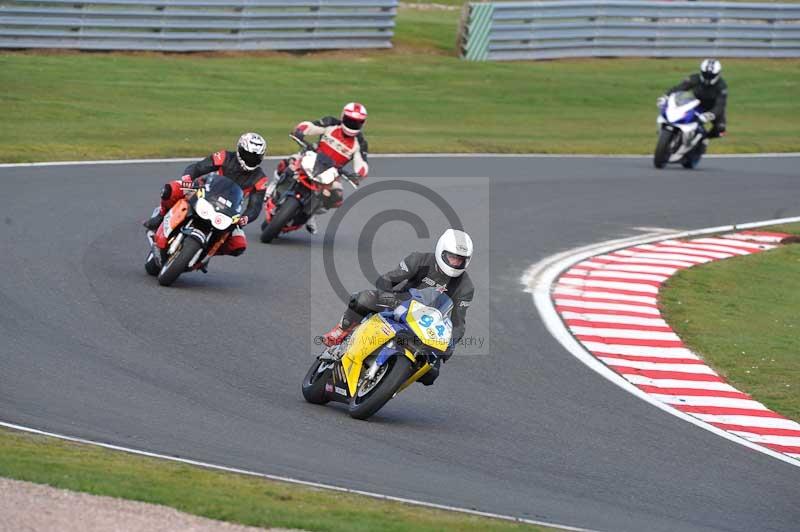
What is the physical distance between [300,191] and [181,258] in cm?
350

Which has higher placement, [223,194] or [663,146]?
[663,146]

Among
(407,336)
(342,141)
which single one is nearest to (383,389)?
(407,336)

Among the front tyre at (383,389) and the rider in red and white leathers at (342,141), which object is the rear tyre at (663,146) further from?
the front tyre at (383,389)

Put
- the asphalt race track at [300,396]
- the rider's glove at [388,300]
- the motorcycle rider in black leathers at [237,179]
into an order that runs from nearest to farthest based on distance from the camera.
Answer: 1. the asphalt race track at [300,396]
2. the rider's glove at [388,300]
3. the motorcycle rider in black leathers at [237,179]

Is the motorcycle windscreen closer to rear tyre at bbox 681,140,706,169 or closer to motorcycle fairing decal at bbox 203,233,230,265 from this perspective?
motorcycle fairing decal at bbox 203,233,230,265

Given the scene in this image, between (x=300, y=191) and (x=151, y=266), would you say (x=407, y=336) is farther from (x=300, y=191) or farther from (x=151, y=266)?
(x=300, y=191)

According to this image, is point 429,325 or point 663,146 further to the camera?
point 663,146

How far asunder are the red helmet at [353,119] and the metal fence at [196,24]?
13472mm

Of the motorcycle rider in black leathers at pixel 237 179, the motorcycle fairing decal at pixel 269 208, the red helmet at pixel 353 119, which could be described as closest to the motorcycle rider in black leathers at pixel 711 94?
the red helmet at pixel 353 119

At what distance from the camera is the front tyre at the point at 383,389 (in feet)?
32.7

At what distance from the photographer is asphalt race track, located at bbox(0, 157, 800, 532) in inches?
352

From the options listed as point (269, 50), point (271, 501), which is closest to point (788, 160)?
point (269, 50)

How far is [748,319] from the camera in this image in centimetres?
1562

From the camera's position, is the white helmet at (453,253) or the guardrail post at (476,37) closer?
the white helmet at (453,253)
